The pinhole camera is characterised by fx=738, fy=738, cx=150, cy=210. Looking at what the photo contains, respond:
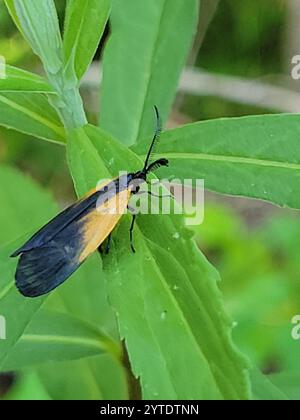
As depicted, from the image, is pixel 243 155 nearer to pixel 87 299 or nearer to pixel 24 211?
pixel 87 299

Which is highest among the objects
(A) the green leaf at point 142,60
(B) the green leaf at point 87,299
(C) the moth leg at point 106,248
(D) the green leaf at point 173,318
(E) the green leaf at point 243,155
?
(A) the green leaf at point 142,60

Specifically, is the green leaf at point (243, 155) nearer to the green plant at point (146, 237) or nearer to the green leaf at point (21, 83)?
the green plant at point (146, 237)

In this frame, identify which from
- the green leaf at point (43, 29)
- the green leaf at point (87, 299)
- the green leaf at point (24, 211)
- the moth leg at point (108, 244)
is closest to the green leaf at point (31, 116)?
the green leaf at point (43, 29)

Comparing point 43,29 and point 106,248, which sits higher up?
point 43,29

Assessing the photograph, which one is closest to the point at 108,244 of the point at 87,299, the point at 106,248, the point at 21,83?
the point at 106,248

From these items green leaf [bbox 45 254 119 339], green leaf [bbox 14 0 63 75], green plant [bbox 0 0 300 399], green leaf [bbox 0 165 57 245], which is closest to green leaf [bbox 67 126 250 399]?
green plant [bbox 0 0 300 399]

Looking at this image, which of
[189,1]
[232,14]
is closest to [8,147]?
[232,14]
